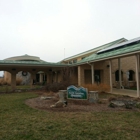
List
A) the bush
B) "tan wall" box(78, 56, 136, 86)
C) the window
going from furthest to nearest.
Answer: the window, "tan wall" box(78, 56, 136, 86), the bush

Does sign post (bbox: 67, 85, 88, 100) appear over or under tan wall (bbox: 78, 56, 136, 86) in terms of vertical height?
under

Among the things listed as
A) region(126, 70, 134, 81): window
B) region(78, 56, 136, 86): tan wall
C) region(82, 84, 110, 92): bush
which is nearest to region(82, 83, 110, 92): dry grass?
region(82, 84, 110, 92): bush

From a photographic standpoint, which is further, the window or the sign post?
the window

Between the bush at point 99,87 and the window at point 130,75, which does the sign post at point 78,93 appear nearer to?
the bush at point 99,87

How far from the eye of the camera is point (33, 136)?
3.66 metres

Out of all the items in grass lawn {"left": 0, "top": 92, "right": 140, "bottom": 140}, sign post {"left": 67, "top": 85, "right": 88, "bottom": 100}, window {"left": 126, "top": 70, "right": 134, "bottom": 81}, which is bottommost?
grass lawn {"left": 0, "top": 92, "right": 140, "bottom": 140}

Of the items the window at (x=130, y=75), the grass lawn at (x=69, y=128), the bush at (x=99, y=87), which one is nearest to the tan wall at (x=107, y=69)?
the window at (x=130, y=75)

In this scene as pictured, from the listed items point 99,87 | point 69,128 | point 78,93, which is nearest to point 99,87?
point 99,87

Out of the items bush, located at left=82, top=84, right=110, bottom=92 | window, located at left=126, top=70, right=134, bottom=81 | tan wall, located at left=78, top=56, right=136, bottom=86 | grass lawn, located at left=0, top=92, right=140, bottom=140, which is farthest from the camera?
window, located at left=126, top=70, right=134, bottom=81

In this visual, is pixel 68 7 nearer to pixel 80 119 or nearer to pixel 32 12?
pixel 32 12

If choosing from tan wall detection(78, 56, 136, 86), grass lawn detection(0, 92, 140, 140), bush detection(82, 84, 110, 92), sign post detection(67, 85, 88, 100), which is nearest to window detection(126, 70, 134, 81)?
tan wall detection(78, 56, 136, 86)

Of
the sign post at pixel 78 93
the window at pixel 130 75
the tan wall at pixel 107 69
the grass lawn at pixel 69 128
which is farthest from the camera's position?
the window at pixel 130 75

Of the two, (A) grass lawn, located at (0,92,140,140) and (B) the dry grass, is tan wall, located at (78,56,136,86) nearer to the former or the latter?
(B) the dry grass

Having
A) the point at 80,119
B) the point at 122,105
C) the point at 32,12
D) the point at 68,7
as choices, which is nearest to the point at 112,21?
the point at 68,7
